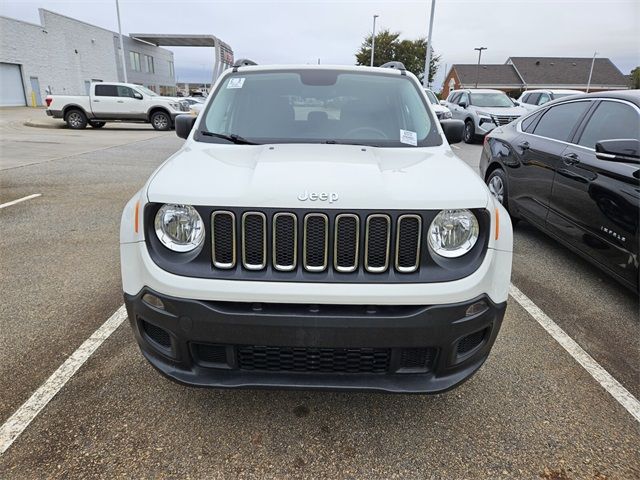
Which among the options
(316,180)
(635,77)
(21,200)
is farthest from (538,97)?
(635,77)

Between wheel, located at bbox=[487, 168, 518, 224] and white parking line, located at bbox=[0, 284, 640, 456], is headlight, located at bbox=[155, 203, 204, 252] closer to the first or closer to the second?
white parking line, located at bbox=[0, 284, 640, 456]

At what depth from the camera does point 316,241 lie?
74.2 inches

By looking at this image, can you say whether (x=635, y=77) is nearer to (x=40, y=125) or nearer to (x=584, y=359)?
(x=40, y=125)

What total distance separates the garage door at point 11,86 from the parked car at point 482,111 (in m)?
32.7

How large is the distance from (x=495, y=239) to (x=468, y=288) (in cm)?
29

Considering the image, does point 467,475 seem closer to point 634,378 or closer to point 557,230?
point 634,378

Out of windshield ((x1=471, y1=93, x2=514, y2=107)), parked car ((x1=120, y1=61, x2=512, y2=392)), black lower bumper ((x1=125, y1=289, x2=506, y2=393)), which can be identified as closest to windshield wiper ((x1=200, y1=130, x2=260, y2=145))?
parked car ((x1=120, y1=61, x2=512, y2=392))

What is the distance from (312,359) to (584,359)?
1.97m

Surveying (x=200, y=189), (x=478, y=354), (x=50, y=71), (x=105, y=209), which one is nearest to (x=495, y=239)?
(x=478, y=354)

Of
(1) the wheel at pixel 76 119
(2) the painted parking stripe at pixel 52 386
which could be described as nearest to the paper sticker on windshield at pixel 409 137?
(2) the painted parking stripe at pixel 52 386

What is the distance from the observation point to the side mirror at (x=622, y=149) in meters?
3.29

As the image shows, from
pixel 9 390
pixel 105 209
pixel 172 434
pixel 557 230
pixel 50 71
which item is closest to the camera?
pixel 172 434

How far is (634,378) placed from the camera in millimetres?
2693

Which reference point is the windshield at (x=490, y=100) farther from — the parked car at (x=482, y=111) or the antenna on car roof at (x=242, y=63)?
the antenna on car roof at (x=242, y=63)
